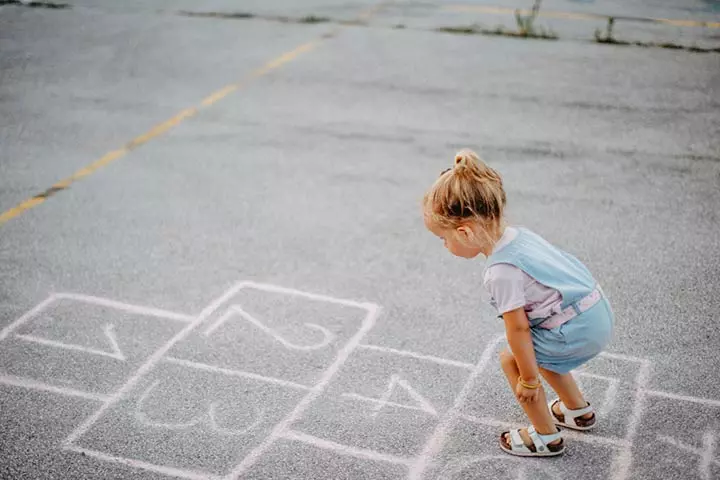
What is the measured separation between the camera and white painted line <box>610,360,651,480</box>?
374 cm

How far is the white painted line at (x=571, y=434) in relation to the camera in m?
3.91

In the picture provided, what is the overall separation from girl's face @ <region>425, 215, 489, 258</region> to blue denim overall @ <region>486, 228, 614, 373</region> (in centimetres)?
9

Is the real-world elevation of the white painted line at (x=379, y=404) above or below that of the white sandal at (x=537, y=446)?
below

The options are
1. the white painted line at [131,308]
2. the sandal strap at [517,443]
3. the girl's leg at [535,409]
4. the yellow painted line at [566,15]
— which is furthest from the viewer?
the yellow painted line at [566,15]

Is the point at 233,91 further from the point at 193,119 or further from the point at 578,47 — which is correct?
the point at 578,47

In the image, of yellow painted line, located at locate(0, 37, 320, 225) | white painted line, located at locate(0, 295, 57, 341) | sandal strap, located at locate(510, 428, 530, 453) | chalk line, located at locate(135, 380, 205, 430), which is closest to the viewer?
sandal strap, located at locate(510, 428, 530, 453)

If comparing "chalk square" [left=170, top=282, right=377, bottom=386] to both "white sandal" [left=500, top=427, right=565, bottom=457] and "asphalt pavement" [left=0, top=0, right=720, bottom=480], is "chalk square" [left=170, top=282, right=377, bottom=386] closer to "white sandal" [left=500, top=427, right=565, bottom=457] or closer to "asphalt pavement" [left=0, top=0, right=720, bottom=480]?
"asphalt pavement" [left=0, top=0, right=720, bottom=480]

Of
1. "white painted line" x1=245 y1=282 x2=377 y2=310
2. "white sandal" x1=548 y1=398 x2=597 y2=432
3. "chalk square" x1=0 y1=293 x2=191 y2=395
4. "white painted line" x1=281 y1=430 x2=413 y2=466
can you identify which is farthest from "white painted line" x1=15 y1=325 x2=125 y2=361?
"white sandal" x1=548 y1=398 x2=597 y2=432

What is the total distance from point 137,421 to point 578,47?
8.63m

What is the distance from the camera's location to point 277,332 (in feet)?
15.9

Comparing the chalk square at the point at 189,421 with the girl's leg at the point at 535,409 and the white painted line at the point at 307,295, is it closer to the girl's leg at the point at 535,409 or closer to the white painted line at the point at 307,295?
the white painted line at the point at 307,295

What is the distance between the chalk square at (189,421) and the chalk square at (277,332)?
149 millimetres

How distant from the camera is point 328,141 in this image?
795 cm

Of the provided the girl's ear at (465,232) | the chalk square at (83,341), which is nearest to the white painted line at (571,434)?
the girl's ear at (465,232)
